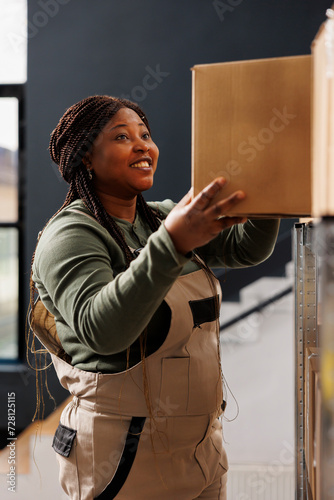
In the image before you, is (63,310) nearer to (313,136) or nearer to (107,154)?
(107,154)

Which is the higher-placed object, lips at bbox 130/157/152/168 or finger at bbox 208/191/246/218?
lips at bbox 130/157/152/168

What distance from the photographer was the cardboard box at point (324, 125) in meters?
0.60

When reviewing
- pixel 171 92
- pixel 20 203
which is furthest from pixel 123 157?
pixel 20 203

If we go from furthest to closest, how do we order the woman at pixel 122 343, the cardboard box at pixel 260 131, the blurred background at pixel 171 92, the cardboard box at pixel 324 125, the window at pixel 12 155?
the window at pixel 12 155 < the blurred background at pixel 171 92 < the woman at pixel 122 343 < the cardboard box at pixel 260 131 < the cardboard box at pixel 324 125

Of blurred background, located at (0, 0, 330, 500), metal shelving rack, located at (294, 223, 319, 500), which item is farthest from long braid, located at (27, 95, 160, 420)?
blurred background, located at (0, 0, 330, 500)

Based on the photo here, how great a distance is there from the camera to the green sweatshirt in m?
0.85

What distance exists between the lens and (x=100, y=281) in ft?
3.01

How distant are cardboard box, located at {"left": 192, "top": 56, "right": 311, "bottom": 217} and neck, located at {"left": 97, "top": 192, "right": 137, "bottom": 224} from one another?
1.37ft

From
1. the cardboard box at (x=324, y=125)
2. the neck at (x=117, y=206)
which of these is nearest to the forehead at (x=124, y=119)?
the neck at (x=117, y=206)

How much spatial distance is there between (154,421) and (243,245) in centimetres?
44

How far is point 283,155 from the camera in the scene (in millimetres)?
796

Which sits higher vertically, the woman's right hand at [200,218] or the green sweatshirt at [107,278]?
the woman's right hand at [200,218]

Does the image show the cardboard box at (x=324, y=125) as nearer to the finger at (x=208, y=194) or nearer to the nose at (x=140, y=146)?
the finger at (x=208, y=194)

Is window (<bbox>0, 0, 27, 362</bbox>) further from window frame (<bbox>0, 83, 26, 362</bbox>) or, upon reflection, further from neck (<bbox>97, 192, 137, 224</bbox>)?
neck (<bbox>97, 192, 137, 224</bbox>)
